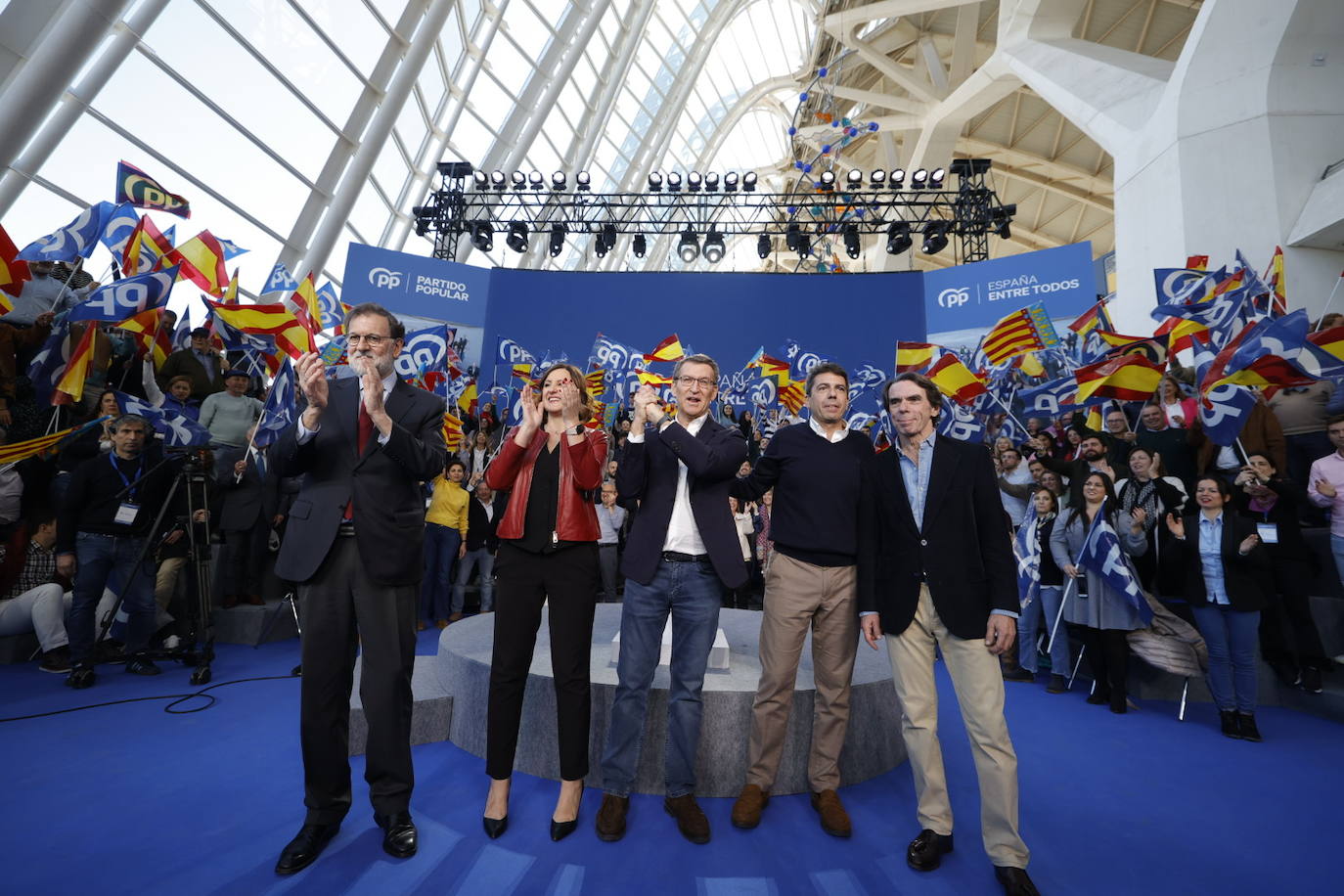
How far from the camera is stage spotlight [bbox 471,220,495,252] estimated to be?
13.1m

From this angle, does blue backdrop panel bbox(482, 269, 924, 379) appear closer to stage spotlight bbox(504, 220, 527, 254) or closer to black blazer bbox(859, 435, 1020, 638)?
stage spotlight bbox(504, 220, 527, 254)

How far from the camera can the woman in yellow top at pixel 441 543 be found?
5.84 meters

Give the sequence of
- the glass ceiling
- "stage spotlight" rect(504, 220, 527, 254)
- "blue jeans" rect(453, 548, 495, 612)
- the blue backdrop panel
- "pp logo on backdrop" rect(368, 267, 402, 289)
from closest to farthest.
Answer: "blue jeans" rect(453, 548, 495, 612), the glass ceiling, "pp logo on backdrop" rect(368, 267, 402, 289), the blue backdrop panel, "stage spotlight" rect(504, 220, 527, 254)

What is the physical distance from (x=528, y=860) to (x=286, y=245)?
952 centimetres

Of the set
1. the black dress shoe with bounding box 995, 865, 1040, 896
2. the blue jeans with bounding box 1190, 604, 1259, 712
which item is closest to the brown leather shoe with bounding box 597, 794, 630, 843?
the black dress shoe with bounding box 995, 865, 1040, 896

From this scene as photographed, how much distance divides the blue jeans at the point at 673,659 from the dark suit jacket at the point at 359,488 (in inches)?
33.1

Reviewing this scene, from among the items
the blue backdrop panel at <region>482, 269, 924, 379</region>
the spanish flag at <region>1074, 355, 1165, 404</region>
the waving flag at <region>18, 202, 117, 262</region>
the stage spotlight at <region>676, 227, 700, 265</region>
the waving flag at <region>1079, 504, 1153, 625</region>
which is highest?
the stage spotlight at <region>676, 227, 700, 265</region>

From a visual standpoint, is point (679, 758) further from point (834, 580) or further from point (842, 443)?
point (842, 443)

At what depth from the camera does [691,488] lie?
8.09 feet

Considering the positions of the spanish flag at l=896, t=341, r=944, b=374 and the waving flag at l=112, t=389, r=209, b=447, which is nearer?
the waving flag at l=112, t=389, r=209, b=447

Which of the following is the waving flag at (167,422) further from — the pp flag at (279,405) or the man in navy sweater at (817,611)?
the man in navy sweater at (817,611)

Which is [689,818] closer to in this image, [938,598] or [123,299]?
[938,598]

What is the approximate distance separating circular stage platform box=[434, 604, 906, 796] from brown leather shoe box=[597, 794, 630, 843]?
30cm

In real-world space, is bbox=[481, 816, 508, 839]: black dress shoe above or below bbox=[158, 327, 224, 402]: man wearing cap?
below
